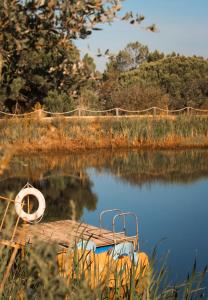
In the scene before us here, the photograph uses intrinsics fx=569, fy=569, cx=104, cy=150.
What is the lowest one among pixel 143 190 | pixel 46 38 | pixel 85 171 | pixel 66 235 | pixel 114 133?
pixel 66 235

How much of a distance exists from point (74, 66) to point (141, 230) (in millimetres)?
5967

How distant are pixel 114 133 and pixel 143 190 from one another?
17.7 feet

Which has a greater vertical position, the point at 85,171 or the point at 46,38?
the point at 46,38

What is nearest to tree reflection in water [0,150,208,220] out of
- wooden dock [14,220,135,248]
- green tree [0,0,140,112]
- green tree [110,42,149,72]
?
wooden dock [14,220,135,248]

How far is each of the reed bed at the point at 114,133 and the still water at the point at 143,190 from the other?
0.66 m

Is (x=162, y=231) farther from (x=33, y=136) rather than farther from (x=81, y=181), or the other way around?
(x=33, y=136)

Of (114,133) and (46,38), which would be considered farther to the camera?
(114,133)

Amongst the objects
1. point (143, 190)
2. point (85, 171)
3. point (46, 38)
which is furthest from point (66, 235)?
point (85, 171)

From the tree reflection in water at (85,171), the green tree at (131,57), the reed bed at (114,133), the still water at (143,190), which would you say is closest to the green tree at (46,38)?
the still water at (143,190)

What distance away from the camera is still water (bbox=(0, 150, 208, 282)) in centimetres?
734

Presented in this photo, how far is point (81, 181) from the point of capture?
1202cm

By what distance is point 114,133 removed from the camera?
16.3 metres

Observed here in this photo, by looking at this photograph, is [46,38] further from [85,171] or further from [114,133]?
[114,133]

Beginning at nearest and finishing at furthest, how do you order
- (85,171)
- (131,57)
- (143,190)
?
(143,190) → (85,171) → (131,57)
